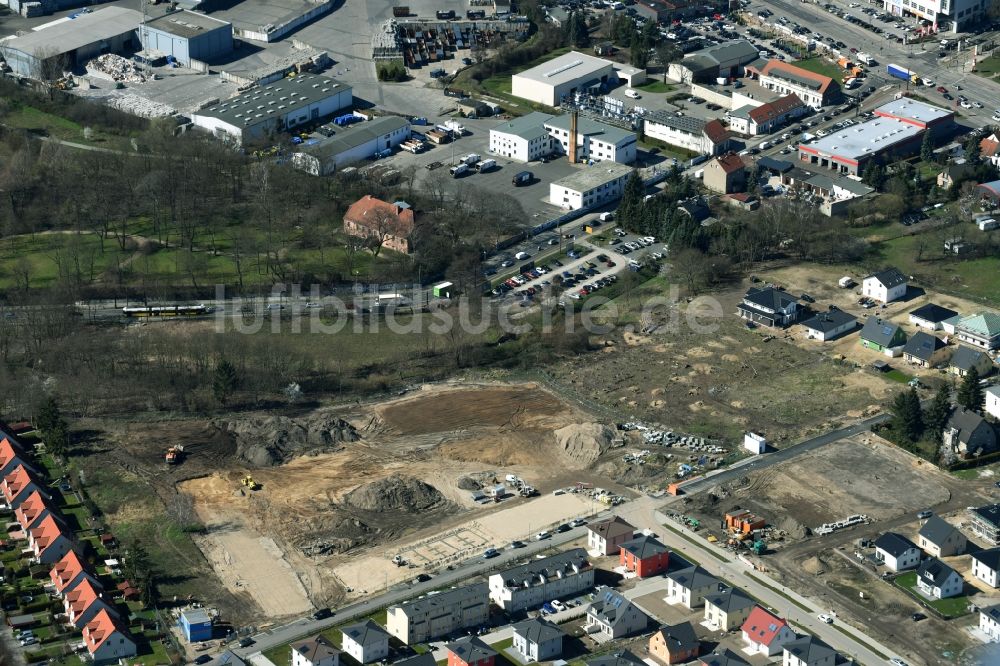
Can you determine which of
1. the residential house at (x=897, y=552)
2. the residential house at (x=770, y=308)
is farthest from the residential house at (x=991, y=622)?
the residential house at (x=770, y=308)

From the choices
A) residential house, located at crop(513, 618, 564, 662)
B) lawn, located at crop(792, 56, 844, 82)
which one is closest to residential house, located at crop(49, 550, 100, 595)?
residential house, located at crop(513, 618, 564, 662)

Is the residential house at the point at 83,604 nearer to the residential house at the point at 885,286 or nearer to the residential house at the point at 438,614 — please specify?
the residential house at the point at 438,614

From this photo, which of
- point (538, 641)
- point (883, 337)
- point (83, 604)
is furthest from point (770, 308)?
point (83, 604)

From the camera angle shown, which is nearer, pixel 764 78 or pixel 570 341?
pixel 570 341

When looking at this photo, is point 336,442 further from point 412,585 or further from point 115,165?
point 115,165

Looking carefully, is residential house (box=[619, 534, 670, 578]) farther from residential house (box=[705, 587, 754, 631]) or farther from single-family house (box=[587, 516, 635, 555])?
residential house (box=[705, 587, 754, 631])

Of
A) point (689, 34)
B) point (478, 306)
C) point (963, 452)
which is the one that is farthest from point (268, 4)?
point (963, 452)

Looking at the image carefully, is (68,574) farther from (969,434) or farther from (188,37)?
(188,37)
